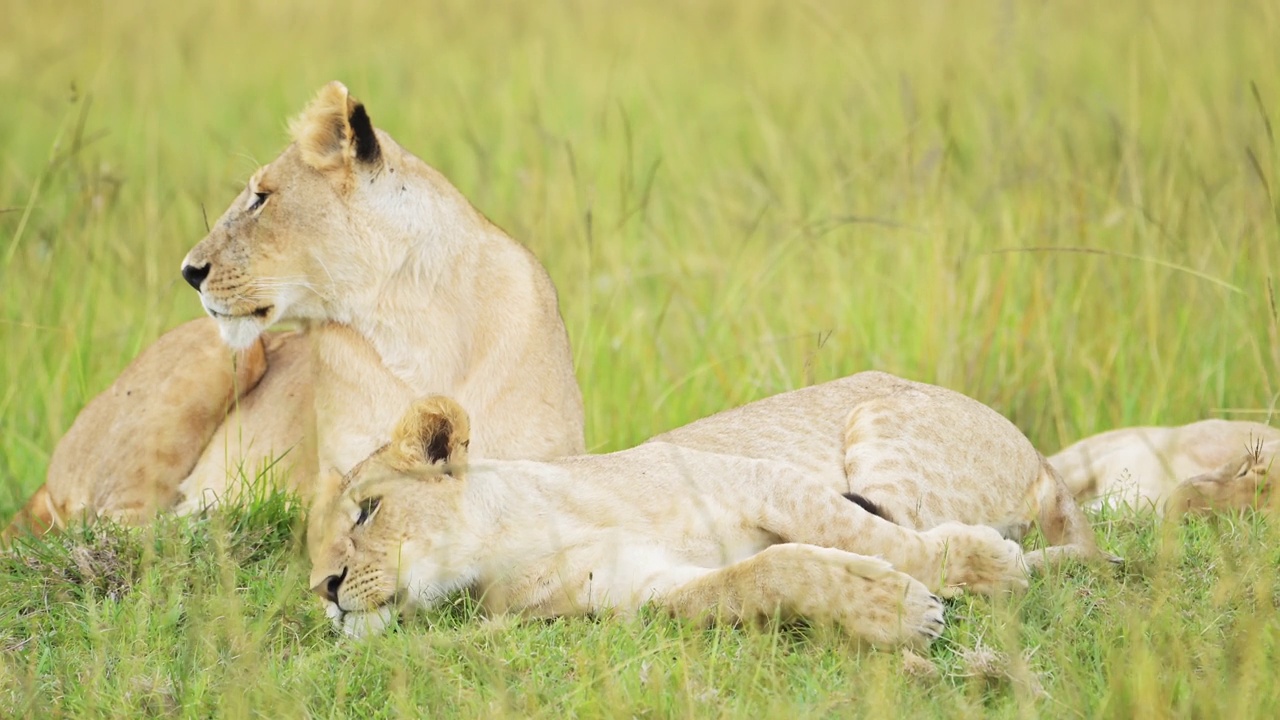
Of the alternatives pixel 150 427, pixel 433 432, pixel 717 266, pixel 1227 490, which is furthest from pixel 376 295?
pixel 717 266

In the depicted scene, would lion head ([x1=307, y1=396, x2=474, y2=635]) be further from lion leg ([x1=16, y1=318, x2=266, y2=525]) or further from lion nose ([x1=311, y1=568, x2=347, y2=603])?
lion leg ([x1=16, y1=318, x2=266, y2=525])

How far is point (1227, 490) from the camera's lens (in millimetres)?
4520

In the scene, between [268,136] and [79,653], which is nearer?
[79,653]

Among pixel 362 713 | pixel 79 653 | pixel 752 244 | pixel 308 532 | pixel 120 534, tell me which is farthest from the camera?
pixel 752 244

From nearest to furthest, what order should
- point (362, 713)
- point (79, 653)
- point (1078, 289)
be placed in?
1. point (362, 713)
2. point (79, 653)
3. point (1078, 289)

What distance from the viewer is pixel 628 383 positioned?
611cm

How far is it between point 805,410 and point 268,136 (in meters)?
5.79

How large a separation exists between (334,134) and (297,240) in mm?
331

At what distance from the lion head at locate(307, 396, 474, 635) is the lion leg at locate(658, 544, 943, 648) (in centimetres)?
61

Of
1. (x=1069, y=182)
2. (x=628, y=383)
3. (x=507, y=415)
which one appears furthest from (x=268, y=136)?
(x=507, y=415)

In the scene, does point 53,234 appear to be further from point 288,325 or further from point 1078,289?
point 1078,289

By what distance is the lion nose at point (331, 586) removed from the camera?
3.62 meters

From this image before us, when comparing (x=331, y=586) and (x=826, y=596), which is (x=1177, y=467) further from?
(x=331, y=586)

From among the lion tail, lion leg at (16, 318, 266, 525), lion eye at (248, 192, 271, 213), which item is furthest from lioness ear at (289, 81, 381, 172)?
the lion tail
